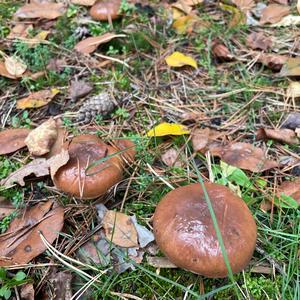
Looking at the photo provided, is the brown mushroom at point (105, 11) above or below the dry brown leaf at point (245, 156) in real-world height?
above

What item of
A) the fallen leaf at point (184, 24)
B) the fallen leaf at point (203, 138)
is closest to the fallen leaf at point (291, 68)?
the fallen leaf at point (203, 138)

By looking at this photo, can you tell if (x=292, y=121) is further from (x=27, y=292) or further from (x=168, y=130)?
(x=27, y=292)

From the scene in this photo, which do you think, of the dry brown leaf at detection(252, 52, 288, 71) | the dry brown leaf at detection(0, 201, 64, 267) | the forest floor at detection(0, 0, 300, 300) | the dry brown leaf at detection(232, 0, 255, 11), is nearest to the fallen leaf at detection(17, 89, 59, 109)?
the forest floor at detection(0, 0, 300, 300)

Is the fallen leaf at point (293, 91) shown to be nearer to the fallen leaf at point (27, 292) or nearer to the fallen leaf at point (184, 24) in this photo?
the fallen leaf at point (184, 24)

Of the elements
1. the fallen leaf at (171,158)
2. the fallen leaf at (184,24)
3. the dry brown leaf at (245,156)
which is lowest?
the fallen leaf at (171,158)

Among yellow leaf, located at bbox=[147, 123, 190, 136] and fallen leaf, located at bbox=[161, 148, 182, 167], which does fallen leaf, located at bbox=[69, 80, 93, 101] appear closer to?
yellow leaf, located at bbox=[147, 123, 190, 136]

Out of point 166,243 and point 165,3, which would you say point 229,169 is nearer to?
point 166,243

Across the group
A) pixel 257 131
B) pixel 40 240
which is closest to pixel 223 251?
pixel 40 240
